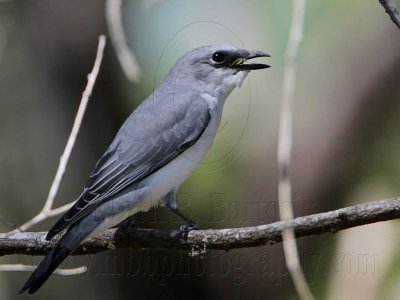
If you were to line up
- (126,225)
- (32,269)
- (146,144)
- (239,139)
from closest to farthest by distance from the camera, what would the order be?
(126,225) < (32,269) < (146,144) < (239,139)

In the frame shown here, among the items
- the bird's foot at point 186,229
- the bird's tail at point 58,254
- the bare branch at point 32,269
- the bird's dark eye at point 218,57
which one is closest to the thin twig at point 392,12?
the bird's foot at point 186,229

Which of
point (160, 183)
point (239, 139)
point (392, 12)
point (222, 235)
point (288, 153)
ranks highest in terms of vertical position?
point (239, 139)

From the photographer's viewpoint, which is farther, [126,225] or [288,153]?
[126,225]

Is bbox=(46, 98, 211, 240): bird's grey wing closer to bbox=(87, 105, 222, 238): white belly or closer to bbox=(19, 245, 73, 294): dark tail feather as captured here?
bbox=(87, 105, 222, 238): white belly

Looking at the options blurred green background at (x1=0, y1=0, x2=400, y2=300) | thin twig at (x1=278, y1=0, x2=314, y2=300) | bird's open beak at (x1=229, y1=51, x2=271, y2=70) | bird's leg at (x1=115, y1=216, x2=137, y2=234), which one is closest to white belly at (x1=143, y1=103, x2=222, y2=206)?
bird's leg at (x1=115, y1=216, x2=137, y2=234)

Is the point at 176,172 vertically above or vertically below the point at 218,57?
below

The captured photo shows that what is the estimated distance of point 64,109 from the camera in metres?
6.07

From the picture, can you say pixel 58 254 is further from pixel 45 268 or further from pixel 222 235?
pixel 222 235

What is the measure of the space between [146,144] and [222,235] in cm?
112

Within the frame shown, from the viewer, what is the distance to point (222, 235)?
3.76 meters

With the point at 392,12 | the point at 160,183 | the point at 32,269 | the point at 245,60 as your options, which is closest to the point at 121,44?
the point at 245,60

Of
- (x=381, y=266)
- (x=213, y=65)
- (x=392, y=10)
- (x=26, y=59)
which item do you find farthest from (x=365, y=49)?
(x=26, y=59)

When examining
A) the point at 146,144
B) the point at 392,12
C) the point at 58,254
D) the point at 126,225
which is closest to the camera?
the point at 392,12

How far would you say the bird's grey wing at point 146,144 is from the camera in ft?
14.6
